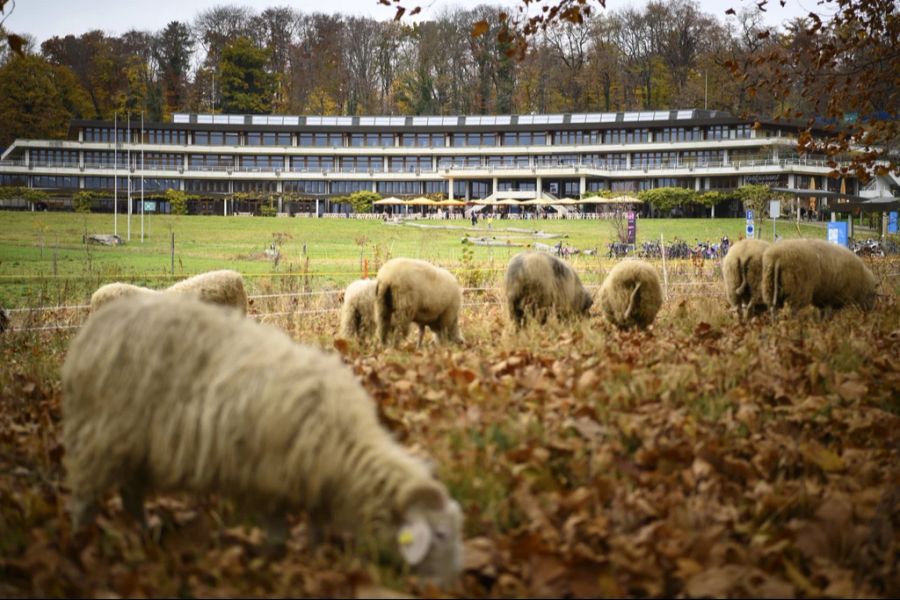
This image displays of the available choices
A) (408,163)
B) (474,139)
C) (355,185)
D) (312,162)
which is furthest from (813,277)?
(312,162)

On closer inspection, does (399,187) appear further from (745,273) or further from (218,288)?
(745,273)

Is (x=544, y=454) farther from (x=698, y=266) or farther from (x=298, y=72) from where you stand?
(x=298, y=72)

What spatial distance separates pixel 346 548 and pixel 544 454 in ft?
4.93

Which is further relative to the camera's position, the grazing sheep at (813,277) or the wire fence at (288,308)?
Answer: the wire fence at (288,308)

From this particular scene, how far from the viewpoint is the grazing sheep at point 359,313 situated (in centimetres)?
1226

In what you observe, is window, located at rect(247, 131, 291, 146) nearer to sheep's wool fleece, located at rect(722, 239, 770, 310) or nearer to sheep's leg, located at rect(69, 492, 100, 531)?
sheep's wool fleece, located at rect(722, 239, 770, 310)

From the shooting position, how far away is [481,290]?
20500 mm

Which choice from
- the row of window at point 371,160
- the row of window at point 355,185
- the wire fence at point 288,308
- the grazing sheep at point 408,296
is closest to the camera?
the grazing sheep at point 408,296

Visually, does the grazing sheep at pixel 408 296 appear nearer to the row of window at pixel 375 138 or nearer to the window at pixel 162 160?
the row of window at pixel 375 138

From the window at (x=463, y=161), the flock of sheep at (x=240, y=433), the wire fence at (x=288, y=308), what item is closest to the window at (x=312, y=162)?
the window at (x=463, y=161)

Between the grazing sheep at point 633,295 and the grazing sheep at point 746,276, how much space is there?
152cm

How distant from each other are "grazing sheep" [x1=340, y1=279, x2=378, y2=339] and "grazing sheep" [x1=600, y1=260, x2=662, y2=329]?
3.49m

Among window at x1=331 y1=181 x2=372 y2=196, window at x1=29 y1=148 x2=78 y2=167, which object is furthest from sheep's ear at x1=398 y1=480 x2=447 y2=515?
window at x1=29 y1=148 x2=78 y2=167

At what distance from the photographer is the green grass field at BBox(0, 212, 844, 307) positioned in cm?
2627
